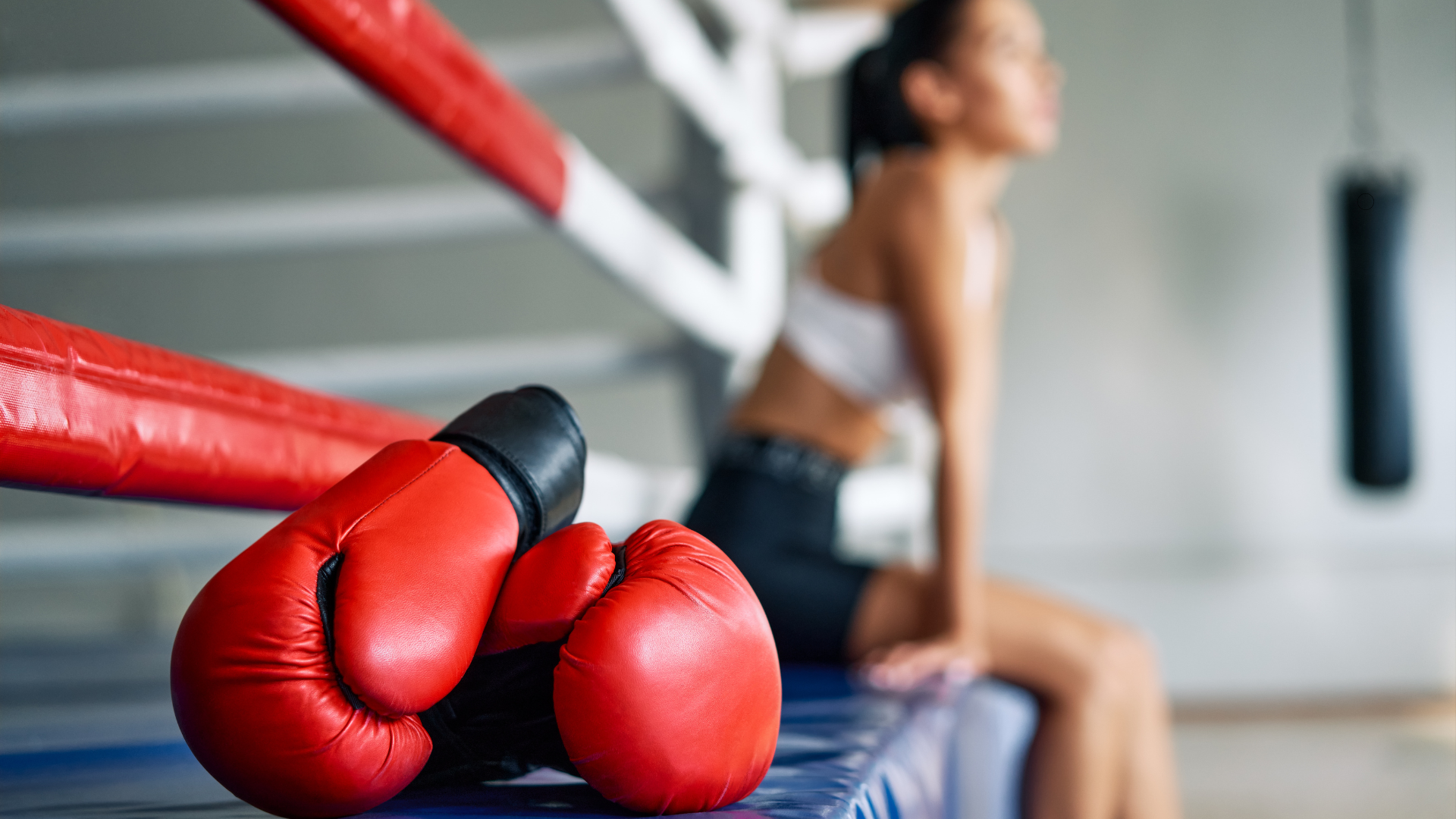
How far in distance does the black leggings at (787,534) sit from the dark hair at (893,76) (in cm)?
50

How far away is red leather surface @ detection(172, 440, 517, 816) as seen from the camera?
40 centimetres

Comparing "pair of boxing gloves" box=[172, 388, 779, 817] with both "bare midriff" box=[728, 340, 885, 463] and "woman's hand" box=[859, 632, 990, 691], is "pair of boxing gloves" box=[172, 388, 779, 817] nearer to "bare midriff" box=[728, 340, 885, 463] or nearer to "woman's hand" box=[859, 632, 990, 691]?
"woman's hand" box=[859, 632, 990, 691]

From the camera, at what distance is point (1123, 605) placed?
3.52 meters

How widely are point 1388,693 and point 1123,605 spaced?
782 mm

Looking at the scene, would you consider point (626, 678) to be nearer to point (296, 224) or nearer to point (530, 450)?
point (530, 450)

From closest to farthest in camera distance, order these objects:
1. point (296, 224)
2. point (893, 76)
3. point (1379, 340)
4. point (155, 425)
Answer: point (155, 425) → point (296, 224) → point (893, 76) → point (1379, 340)

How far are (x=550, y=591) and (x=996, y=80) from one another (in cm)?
120

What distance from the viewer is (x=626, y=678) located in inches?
16.5

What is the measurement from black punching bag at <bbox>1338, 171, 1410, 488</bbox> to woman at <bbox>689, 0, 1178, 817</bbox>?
213cm

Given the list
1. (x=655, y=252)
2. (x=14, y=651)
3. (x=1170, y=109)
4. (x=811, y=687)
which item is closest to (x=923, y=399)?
(x=655, y=252)

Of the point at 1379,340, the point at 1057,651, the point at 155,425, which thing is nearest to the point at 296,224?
the point at 155,425

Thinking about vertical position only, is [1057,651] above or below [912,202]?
below

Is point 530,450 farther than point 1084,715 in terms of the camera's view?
No

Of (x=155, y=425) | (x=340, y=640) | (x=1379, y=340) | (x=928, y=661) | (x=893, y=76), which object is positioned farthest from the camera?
(x=1379, y=340)
